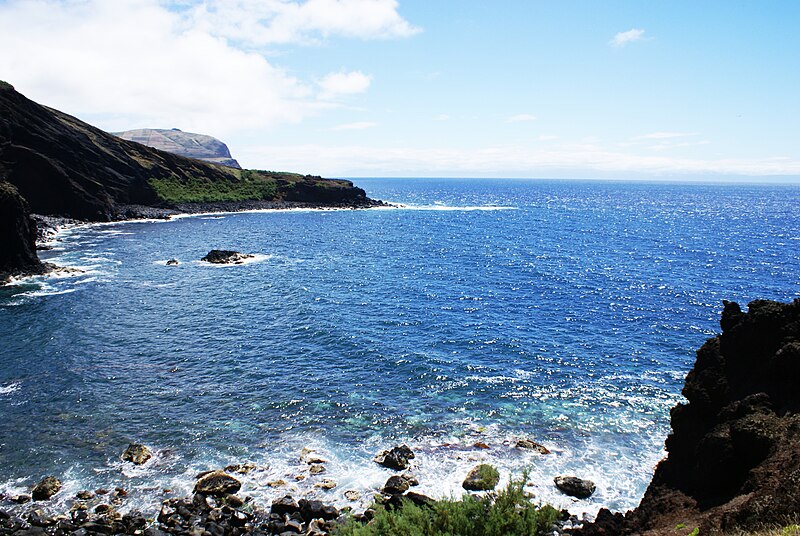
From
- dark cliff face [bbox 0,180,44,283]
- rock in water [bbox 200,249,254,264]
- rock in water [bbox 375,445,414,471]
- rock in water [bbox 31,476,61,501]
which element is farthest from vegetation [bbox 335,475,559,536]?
rock in water [bbox 200,249,254,264]

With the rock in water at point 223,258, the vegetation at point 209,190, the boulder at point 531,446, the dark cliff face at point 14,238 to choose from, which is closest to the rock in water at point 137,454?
the boulder at point 531,446

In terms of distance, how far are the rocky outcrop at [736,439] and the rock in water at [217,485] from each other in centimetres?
1725

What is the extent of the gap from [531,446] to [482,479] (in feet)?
17.4

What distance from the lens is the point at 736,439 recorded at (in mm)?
18750

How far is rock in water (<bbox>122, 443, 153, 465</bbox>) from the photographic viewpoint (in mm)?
29297

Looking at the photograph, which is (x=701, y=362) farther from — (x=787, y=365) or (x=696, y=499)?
(x=696, y=499)

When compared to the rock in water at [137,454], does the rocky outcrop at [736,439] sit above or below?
above

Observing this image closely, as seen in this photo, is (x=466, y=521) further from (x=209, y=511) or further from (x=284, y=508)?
(x=209, y=511)

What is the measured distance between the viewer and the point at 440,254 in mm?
99812

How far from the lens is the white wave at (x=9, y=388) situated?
37344mm

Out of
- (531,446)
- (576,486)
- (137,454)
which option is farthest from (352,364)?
(576,486)

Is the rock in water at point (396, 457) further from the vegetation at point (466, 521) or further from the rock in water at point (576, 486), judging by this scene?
the vegetation at point (466, 521)

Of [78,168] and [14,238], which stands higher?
[78,168]

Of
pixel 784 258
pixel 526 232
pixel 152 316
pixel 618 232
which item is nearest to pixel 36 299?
pixel 152 316
